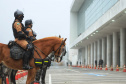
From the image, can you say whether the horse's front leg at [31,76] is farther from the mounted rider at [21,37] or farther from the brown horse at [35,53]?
the mounted rider at [21,37]

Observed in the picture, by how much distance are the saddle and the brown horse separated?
0.36 feet

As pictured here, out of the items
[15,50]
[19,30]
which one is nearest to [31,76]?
[15,50]

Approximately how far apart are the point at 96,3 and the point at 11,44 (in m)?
57.2

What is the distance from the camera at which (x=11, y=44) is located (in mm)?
6824

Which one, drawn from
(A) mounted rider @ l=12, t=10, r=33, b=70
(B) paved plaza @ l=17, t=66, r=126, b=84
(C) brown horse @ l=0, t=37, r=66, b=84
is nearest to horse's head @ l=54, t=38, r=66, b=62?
(C) brown horse @ l=0, t=37, r=66, b=84

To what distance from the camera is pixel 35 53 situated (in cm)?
682

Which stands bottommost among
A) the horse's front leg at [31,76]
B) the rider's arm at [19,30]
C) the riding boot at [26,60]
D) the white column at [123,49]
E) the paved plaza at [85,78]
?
the paved plaza at [85,78]

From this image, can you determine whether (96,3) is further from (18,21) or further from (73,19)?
(18,21)

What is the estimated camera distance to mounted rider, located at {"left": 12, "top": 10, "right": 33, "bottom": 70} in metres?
6.60

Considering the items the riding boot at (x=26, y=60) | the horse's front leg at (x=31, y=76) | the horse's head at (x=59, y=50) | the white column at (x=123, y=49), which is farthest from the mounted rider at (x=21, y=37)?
the white column at (x=123, y=49)

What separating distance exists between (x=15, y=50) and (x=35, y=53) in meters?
0.55

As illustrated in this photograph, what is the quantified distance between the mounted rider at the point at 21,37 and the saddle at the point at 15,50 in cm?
10

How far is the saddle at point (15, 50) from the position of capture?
6.64 metres

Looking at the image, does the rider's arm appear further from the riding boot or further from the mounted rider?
the riding boot
